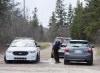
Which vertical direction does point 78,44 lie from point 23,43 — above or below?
above

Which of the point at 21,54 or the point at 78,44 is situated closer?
the point at 21,54

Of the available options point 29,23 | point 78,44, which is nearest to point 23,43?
point 78,44

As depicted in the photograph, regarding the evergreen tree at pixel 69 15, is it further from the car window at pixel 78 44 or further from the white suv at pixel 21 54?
the white suv at pixel 21 54

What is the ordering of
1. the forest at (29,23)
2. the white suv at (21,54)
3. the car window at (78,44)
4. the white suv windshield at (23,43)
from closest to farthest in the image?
the white suv at (21,54)
the car window at (78,44)
the white suv windshield at (23,43)
the forest at (29,23)

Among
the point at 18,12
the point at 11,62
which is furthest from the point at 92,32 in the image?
the point at 18,12

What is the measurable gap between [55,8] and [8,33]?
3231 inches

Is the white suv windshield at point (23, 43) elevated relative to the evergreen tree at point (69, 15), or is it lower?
elevated

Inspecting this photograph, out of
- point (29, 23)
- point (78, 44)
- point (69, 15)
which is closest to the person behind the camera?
point (78, 44)

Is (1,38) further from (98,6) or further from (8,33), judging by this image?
(98,6)

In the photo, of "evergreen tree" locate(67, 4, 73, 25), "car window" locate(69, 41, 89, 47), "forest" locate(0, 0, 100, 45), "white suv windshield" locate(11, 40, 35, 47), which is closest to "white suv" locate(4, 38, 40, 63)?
"white suv windshield" locate(11, 40, 35, 47)

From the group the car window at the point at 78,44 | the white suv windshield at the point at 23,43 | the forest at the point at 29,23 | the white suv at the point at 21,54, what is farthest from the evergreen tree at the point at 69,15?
the white suv at the point at 21,54

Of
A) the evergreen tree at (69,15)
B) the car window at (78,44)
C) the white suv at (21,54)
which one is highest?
the car window at (78,44)

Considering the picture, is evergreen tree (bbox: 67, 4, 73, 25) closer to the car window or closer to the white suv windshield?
the white suv windshield

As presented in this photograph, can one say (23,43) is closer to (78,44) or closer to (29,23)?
(78,44)
